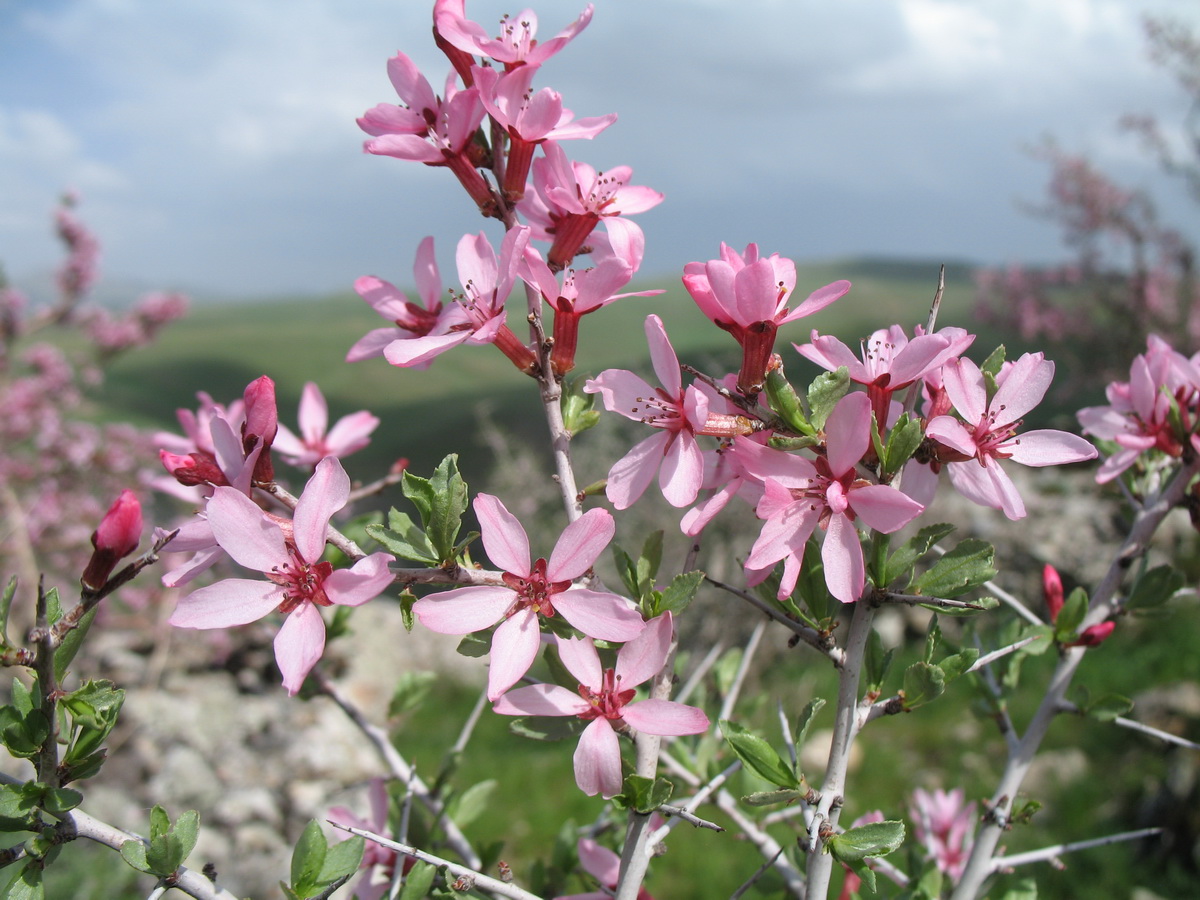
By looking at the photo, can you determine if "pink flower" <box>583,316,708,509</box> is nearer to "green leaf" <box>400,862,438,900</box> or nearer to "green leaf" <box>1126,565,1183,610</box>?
"green leaf" <box>400,862,438,900</box>

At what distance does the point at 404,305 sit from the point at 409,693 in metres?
0.78

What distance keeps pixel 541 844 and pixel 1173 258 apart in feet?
33.2

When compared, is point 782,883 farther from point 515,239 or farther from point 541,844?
point 541,844

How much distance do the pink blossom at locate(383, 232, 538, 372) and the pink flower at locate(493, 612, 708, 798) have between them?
0.40 meters

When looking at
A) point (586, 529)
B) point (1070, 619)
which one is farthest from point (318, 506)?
point (1070, 619)

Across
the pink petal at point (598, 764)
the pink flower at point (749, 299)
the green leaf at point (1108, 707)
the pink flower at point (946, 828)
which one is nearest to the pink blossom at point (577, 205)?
the pink flower at point (749, 299)

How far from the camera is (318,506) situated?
0.93 meters

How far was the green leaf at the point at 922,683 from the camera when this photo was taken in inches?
36.9

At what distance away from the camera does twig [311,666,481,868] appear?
4.51 ft

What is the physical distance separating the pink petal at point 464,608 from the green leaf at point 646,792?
254mm

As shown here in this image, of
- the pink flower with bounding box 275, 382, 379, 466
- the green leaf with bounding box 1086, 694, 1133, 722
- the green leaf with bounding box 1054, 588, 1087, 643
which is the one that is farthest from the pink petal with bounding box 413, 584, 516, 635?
the green leaf with bounding box 1086, 694, 1133, 722

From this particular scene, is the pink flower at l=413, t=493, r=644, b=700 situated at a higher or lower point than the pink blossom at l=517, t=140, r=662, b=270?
lower

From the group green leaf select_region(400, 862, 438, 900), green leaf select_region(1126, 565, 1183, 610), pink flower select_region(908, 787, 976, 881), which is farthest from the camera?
pink flower select_region(908, 787, 976, 881)

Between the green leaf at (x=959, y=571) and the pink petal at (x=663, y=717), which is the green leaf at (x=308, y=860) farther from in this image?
the green leaf at (x=959, y=571)
